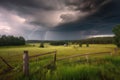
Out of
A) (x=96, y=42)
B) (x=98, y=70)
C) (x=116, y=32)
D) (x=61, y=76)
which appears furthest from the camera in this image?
(x=96, y=42)

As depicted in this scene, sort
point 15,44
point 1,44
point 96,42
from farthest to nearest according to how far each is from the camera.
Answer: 1. point 96,42
2. point 15,44
3. point 1,44

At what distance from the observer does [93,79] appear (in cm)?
675

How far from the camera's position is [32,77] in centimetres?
682

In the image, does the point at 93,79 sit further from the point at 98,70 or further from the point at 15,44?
the point at 15,44

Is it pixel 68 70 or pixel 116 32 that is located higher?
pixel 116 32

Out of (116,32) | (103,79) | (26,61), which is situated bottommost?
(103,79)

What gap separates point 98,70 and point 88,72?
865 millimetres

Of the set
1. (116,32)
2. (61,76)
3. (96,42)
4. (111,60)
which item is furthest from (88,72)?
(96,42)

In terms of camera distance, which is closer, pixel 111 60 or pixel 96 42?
pixel 111 60

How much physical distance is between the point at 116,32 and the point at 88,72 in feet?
239

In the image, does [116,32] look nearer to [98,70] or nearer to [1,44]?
[98,70]

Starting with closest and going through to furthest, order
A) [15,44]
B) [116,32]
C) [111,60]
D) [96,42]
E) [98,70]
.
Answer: [98,70]
[111,60]
[116,32]
[15,44]
[96,42]

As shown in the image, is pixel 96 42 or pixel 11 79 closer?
pixel 11 79

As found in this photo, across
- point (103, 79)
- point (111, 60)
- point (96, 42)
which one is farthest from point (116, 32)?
point (96, 42)
